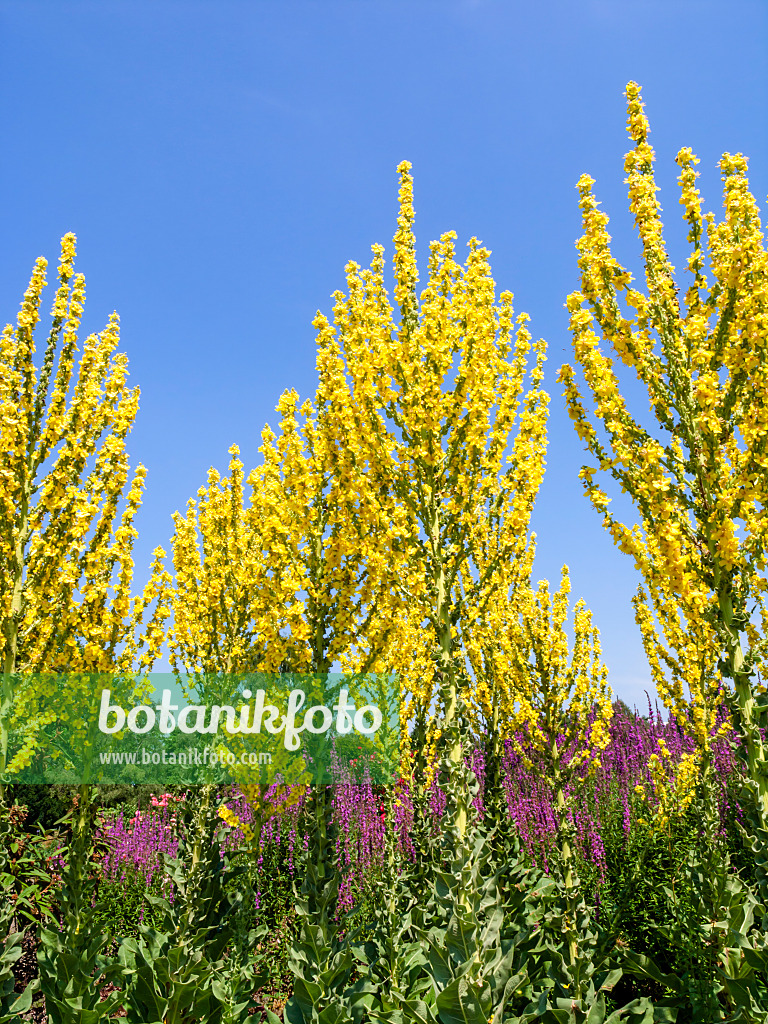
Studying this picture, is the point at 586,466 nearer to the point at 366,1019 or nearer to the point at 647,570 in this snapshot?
the point at 647,570

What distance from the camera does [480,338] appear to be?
564 cm

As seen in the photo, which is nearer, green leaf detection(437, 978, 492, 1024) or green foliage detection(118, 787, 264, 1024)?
green leaf detection(437, 978, 492, 1024)

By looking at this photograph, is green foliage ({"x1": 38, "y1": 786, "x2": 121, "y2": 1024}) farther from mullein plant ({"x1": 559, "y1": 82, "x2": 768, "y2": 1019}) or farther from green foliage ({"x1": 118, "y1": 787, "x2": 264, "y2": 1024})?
mullein plant ({"x1": 559, "y1": 82, "x2": 768, "y2": 1019})

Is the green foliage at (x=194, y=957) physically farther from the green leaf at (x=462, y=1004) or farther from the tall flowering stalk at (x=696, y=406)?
the tall flowering stalk at (x=696, y=406)

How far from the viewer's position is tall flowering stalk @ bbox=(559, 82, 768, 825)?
444cm

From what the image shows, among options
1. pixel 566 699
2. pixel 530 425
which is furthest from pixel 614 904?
pixel 530 425

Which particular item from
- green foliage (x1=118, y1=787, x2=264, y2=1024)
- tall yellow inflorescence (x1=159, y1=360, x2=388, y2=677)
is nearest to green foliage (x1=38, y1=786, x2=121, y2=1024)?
green foliage (x1=118, y1=787, x2=264, y2=1024)

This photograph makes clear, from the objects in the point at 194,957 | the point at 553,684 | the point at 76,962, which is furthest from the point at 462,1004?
the point at 553,684

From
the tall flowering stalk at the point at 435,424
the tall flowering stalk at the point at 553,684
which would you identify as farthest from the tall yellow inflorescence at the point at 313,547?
the tall flowering stalk at the point at 553,684

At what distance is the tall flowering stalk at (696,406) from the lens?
444 centimetres

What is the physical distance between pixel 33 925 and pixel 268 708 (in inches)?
184

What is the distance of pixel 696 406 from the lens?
467 centimetres

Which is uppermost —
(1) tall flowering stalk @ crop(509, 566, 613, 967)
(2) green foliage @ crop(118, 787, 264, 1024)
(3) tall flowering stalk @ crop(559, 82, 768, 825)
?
(3) tall flowering stalk @ crop(559, 82, 768, 825)

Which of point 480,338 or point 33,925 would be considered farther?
point 33,925
